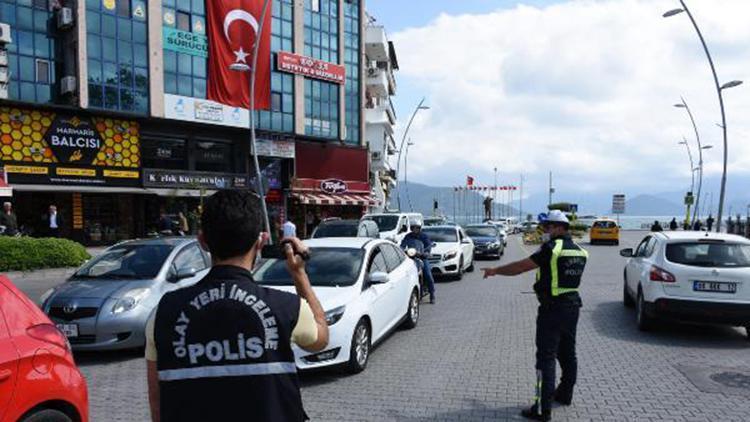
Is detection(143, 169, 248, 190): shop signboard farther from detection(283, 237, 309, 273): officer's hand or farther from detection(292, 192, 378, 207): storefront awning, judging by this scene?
detection(283, 237, 309, 273): officer's hand

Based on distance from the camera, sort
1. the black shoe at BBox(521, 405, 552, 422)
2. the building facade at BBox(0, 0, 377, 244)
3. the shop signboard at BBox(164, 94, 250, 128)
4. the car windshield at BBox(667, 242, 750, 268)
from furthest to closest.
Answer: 1. the shop signboard at BBox(164, 94, 250, 128)
2. the building facade at BBox(0, 0, 377, 244)
3. the car windshield at BBox(667, 242, 750, 268)
4. the black shoe at BBox(521, 405, 552, 422)

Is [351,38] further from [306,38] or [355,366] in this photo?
[355,366]

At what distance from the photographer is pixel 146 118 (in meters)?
30.5

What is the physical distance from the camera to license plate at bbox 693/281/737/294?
7957mm

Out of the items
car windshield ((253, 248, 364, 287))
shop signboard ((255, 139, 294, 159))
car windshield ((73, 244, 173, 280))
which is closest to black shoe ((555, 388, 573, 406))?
car windshield ((253, 248, 364, 287))

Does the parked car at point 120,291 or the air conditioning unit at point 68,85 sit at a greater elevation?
the air conditioning unit at point 68,85

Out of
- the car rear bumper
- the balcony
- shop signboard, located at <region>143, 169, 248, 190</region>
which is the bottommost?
the car rear bumper

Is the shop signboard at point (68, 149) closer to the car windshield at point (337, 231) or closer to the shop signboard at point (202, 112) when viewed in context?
the shop signboard at point (202, 112)

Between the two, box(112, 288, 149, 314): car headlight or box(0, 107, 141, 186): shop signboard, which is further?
box(0, 107, 141, 186): shop signboard

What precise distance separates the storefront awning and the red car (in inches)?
1423

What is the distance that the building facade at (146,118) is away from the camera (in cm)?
2647

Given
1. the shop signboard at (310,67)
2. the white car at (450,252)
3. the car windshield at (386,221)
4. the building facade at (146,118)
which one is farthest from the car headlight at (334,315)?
the shop signboard at (310,67)

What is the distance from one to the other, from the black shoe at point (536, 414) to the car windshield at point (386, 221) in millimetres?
15350

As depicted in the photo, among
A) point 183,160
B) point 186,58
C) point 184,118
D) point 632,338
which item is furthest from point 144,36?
point 632,338
